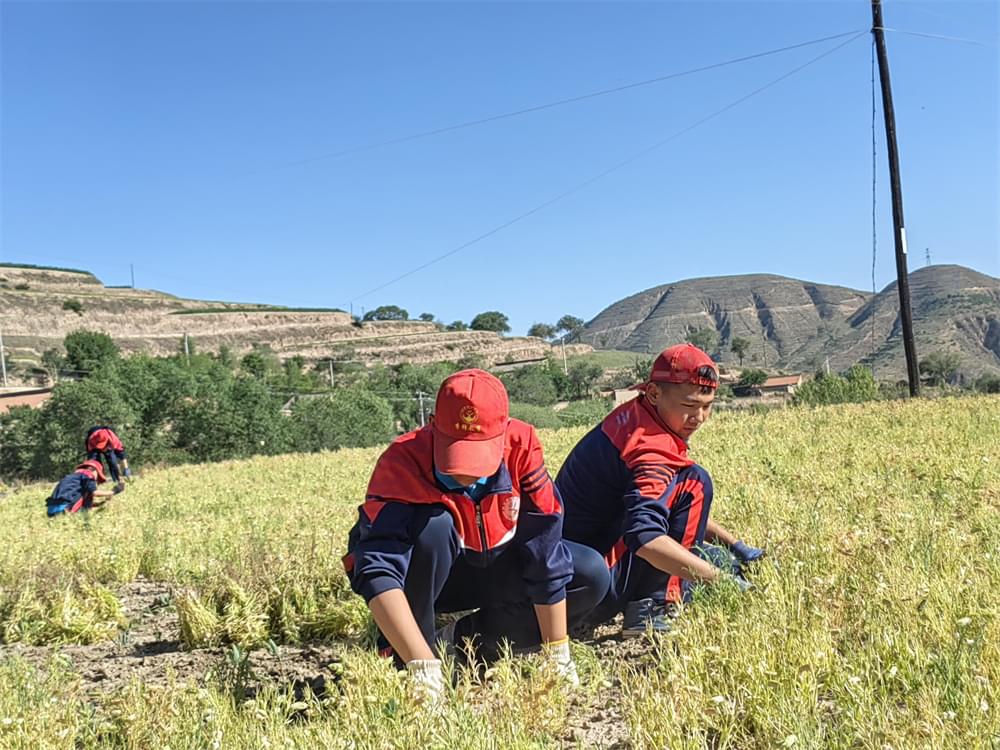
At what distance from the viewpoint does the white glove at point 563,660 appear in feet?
8.63

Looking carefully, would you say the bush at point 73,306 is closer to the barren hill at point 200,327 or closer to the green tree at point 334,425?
the barren hill at point 200,327

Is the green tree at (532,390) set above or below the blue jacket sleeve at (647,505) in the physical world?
above

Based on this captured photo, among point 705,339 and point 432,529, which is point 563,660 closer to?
point 432,529

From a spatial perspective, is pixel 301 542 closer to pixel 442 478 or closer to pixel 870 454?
pixel 442 478

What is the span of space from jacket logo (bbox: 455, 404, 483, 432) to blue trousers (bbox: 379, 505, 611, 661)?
1.11 feet

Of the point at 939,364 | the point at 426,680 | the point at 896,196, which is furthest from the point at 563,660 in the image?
the point at 939,364

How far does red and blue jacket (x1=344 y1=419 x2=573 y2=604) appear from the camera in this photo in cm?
276

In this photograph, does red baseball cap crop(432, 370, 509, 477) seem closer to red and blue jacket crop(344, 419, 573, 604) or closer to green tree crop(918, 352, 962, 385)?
red and blue jacket crop(344, 419, 573, 604)

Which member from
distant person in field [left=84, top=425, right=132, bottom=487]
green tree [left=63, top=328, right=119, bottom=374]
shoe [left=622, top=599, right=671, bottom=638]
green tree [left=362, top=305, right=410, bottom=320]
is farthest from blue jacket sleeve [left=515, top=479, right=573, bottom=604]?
green tree [left=362, top=305, right=410, bottom=320]

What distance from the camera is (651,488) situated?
10.2ft

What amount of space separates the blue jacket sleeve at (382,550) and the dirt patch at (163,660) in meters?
0.50

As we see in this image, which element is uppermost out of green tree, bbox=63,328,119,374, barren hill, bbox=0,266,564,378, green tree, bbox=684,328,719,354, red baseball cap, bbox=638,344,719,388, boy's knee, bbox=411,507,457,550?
barren hill, bbox=0,266,564,378

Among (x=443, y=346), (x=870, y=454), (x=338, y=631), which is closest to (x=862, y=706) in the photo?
(x=338, y=631)

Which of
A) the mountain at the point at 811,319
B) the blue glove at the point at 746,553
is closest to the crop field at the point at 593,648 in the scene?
the blue glove at the point at 746,553
